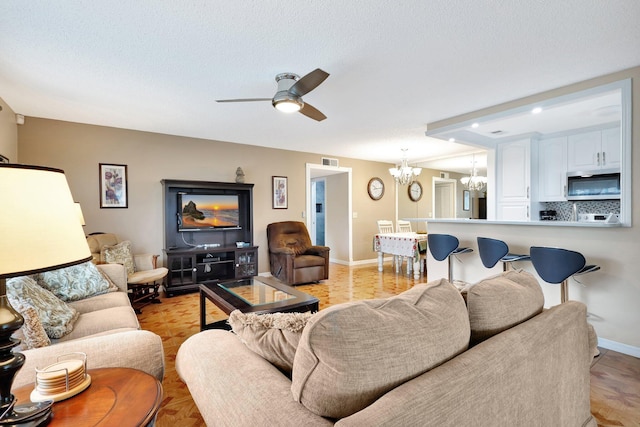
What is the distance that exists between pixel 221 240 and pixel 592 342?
4.75 metres

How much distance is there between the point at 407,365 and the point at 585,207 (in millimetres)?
5431

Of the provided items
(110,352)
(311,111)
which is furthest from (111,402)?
(311,111)

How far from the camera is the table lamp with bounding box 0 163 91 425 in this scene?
2.25 ft

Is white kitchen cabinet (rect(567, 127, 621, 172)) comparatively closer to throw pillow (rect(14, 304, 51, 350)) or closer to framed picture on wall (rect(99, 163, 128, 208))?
throw pillow (rect(14, 304, 51, 350))

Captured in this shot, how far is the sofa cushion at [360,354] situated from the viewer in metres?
0.73

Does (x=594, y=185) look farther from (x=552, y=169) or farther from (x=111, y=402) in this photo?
(x=111, y=402)

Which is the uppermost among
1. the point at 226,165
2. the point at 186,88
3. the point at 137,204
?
the point at 186,88

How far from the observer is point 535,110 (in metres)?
3.27

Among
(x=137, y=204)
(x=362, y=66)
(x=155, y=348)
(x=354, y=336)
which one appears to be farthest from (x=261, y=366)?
(x=137, y=204)

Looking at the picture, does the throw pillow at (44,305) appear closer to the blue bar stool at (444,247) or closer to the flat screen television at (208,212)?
the flat screen television at (208,212)

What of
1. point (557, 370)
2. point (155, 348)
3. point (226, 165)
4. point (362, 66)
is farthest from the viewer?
point (226, 165)

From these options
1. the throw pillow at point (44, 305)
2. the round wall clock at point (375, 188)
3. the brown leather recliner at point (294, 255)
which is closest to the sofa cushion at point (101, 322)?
the throw pillow at point (44, 305)

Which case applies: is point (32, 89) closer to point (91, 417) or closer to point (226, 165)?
point (226, 165)

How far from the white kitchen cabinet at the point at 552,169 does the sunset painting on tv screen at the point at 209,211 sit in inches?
194
